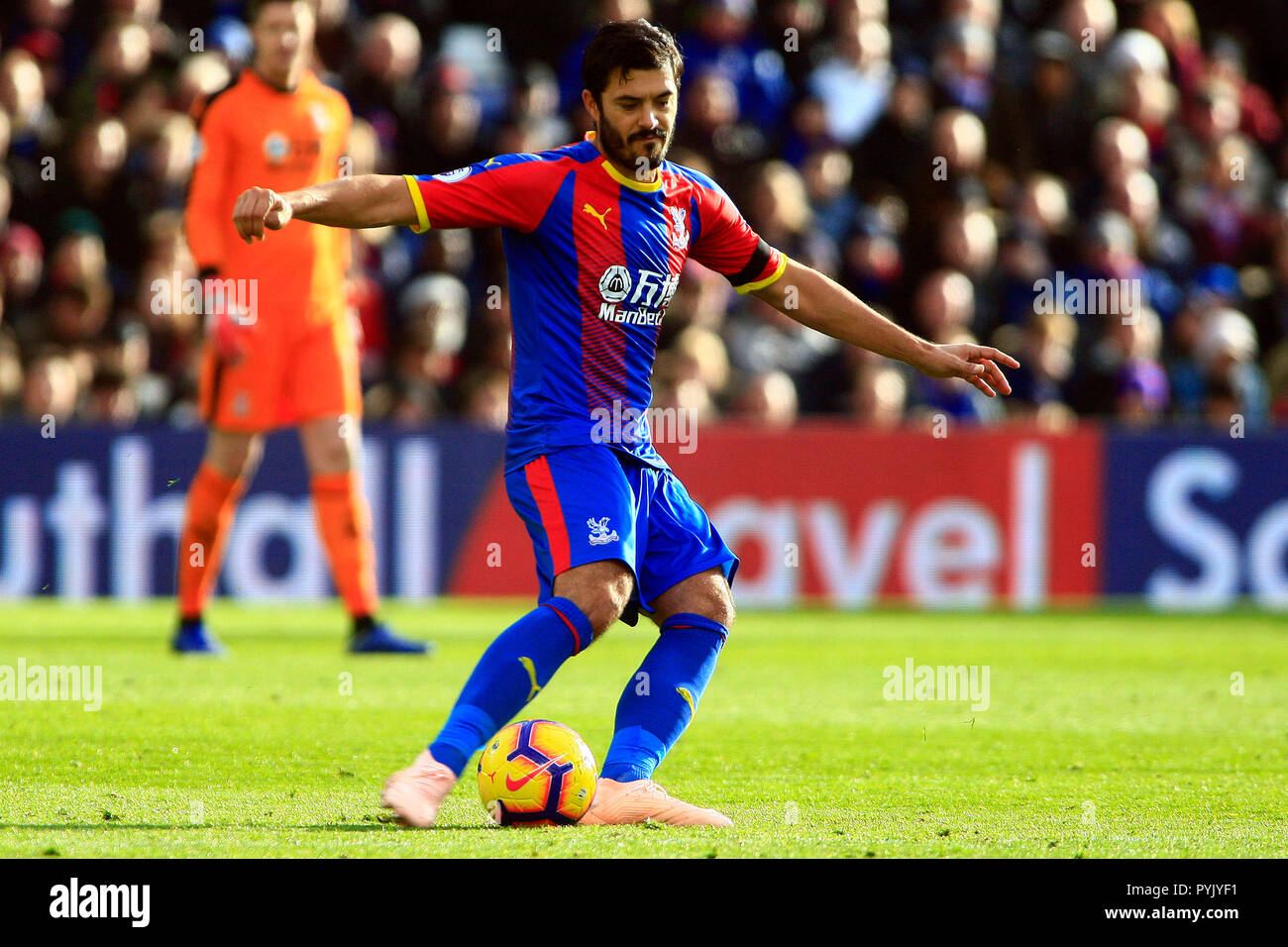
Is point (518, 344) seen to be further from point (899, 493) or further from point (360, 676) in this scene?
point (899, 493)

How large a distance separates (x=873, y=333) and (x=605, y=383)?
2.81 ft

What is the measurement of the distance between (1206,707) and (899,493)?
468 centimetres

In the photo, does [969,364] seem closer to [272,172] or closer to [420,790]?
[420,790]

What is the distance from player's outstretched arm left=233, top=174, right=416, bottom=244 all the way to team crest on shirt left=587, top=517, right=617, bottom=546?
0.90 m

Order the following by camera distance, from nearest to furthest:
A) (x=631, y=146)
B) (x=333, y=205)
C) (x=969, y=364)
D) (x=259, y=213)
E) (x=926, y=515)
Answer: (x=259, y=213)
(x=333, y=205)
(x=631, y=146)
(x=969, y=364)
(x=926, y=515)

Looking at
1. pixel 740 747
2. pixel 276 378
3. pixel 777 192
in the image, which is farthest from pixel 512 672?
pixel 777 192

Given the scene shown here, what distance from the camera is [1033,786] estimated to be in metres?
5.65

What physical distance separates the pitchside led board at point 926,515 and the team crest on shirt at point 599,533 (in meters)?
6.97

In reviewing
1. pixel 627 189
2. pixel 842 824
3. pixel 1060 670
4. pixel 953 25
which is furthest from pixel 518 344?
pixel 953 25

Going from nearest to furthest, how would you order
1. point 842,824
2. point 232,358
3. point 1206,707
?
point 842,824 → point 1206,707 → point 232,358

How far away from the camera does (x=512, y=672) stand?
186 inches

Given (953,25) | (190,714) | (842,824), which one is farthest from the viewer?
(953,25)

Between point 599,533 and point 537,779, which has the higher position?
point 599,533

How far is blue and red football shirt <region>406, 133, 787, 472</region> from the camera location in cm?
504
